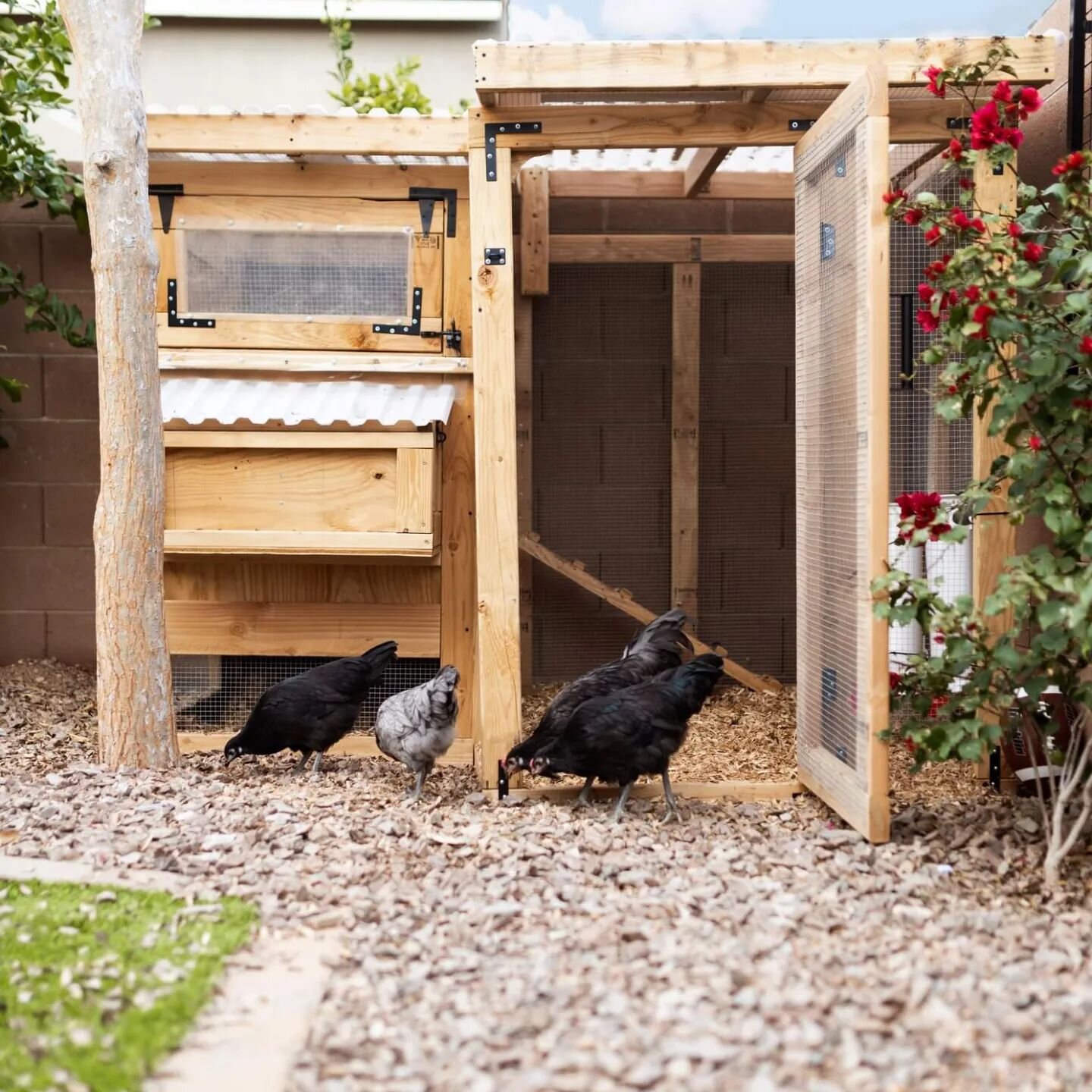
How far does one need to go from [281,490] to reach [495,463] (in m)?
0.90

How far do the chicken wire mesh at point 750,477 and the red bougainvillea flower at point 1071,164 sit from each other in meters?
3.12

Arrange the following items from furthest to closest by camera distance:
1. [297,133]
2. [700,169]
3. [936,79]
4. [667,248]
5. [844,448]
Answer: [667,248] < [700,169] < [297,133] < [844,448] < [936,79]

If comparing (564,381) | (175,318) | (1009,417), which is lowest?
(1009,417)

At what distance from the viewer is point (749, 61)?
3740mm

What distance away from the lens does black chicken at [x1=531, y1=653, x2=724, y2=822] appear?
12.5 ft

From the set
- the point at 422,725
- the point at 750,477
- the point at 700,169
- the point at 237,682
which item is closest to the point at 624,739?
the point at 422,725

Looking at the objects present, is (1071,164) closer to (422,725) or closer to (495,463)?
(495,463)

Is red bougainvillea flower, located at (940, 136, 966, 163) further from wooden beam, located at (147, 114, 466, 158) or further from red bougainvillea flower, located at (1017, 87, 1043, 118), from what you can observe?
wooden beam, located at (147, 114, 466, 158)

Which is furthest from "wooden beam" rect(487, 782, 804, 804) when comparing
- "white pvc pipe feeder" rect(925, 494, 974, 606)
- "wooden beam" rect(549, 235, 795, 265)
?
"wooden beam" rect(549, 235, 795, 265)

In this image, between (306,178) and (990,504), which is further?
(306,178)

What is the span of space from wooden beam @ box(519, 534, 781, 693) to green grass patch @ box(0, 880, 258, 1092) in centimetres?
302

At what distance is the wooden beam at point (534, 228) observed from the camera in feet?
19.3

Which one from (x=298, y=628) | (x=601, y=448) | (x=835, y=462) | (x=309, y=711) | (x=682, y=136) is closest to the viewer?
(x=835, y=462)

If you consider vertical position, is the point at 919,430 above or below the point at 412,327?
below
